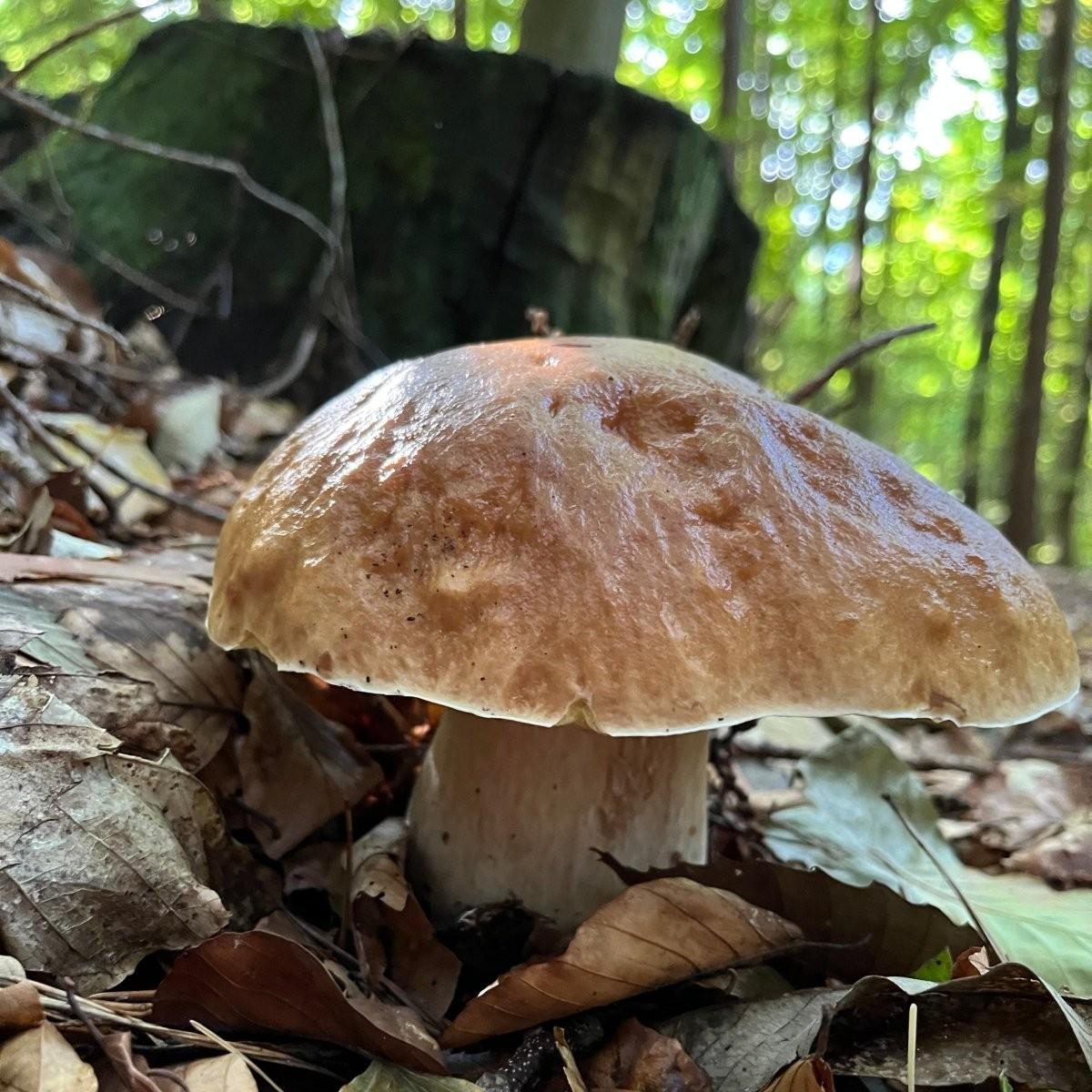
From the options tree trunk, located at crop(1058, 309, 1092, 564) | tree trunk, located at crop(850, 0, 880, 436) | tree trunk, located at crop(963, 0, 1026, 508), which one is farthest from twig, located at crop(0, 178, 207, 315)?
tree trunk, located at crop(1058, 309, 1092, 564)

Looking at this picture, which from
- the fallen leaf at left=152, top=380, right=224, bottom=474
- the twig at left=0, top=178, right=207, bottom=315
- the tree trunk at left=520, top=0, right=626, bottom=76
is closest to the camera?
the fallen leaf at left=152, top=380, right=224, bottom=474

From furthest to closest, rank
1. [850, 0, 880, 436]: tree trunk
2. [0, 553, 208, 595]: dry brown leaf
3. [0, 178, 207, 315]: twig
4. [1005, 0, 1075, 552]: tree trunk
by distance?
[850, 0, 880, 436]: tree trunk < [1005, 0, 1075, 552]: tree trunk < [0, 178, 207, 315]: twig < [0, 553, 208, 595]: dry brown leaf

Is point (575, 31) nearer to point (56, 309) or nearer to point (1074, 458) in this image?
point (56, 309)

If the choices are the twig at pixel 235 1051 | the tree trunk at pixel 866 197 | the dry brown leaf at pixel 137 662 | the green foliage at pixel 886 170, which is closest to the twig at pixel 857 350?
the dry brown leaf at pixel 137 662

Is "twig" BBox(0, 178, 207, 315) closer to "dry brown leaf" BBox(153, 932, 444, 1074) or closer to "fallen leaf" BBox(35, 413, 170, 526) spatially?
"fallen leaf" BBox(35, 413, 170, 526)

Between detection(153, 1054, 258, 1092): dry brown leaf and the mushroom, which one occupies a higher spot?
the mushroom

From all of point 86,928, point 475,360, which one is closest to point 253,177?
point 475,360
